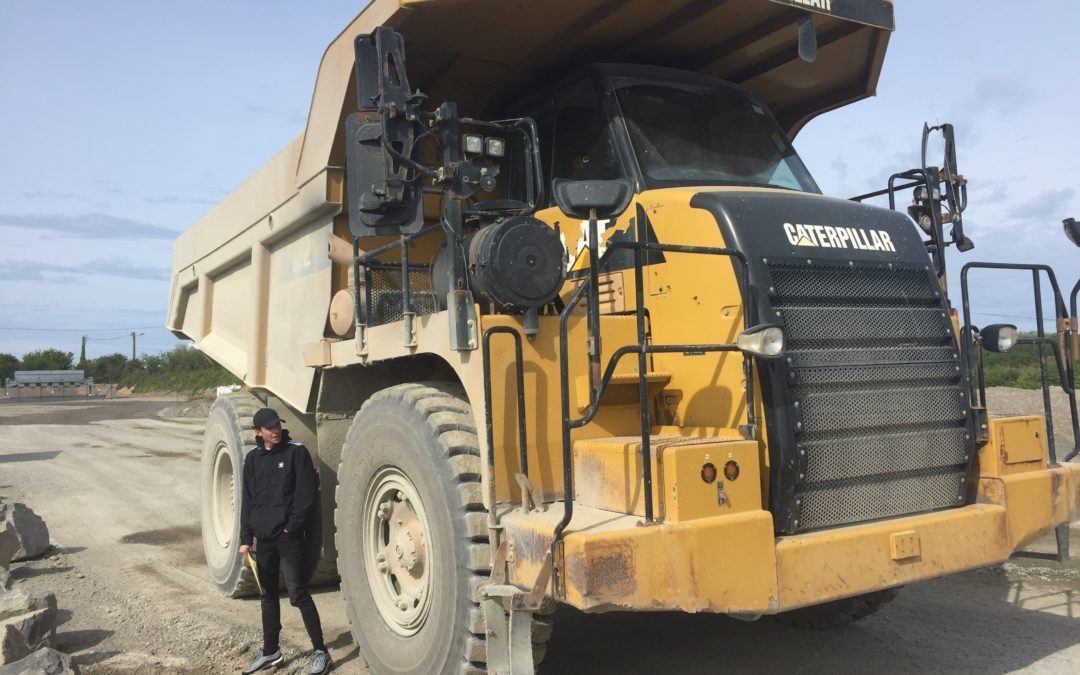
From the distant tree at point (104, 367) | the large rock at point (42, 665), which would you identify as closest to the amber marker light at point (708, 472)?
the large rock at point (42, 665)

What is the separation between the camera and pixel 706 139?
5012 millimetres

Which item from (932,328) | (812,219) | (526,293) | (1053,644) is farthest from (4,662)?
(1053,644)

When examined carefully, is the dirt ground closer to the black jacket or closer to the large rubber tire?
the large rubber tire

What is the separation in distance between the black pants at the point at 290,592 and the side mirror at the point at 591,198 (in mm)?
2925

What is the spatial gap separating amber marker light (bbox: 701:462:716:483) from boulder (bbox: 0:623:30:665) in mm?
3870

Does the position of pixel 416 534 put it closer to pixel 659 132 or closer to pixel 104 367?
pixel 659 132

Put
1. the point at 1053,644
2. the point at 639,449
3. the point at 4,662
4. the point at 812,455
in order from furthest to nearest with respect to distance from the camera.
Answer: the point at 1053,644, the point at 4,662, the point at 812,455, the point at 639,449

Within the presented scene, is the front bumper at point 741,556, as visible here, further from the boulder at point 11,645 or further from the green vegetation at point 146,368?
the green vegetation at point 146,368

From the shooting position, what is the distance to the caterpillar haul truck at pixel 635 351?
346 centimetres

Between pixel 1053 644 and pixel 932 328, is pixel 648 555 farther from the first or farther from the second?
pixel 1053 644

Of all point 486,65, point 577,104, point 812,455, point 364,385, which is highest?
point 486,65

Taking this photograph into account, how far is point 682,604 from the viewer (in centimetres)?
324

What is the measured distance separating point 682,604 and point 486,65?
3.56 m

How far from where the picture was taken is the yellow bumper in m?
3.23
